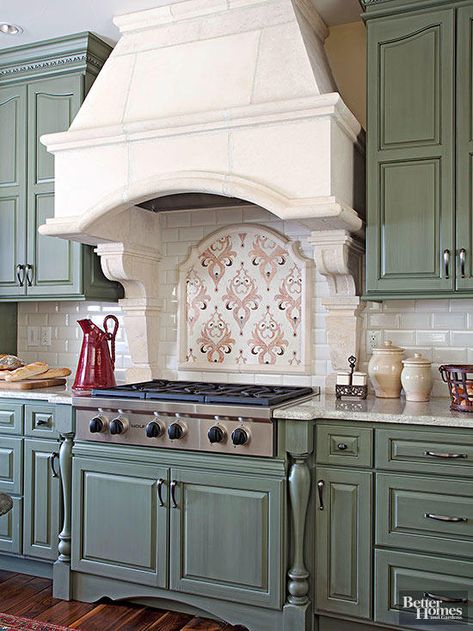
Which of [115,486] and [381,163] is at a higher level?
[381,163]

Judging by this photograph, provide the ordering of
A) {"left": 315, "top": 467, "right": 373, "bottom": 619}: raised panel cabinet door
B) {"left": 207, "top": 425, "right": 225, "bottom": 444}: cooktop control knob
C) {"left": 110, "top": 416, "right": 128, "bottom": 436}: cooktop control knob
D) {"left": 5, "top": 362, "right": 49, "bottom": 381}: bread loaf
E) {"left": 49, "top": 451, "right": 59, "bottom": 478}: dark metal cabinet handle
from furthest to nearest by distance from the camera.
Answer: {"left": 5, "top": 362, "right": 49, "bottom": 381}: bread loaf
{"left": 49, "top": 451, "right": 59, "bottom": 478}: dark metal cabinet handle
{"left": 110, "top": 416, "right": 128, "bottom": 436}: cooktop control knob
{"left": 207, "top": 425, "right": 225, "bottom": 444}: cooktop control knob
{"left": 315, "top": 467, "right": 373, "bottom": 619}: raised panel cabinet door

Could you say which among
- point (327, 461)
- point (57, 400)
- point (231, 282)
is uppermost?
point (231, 282)

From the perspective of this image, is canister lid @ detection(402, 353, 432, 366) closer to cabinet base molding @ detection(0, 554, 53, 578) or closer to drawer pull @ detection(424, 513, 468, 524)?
drawer pull @ detection(424, 513, 468, 524)

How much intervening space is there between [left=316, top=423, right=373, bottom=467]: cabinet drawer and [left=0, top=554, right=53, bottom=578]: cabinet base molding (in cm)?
163

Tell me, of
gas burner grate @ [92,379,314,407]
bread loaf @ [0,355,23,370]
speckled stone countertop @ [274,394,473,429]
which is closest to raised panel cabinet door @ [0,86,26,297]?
bread loaf @ [0,355,23,370]

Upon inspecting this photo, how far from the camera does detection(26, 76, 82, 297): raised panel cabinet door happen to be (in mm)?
3783

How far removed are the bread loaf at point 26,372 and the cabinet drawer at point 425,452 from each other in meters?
2.04

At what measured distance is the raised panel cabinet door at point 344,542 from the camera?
8.91 feet

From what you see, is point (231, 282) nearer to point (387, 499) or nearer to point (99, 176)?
point (99, 176)

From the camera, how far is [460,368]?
2.83 metres

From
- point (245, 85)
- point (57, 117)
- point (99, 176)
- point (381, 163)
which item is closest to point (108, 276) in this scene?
point (99, 176)

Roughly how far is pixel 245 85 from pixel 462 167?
107 cm

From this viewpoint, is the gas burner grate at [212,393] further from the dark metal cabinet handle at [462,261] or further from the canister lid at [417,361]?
the dark metal cabinet handle at [462,261]

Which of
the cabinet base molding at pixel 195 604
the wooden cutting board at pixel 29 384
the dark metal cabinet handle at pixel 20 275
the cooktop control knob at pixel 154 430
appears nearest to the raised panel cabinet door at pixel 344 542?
the cabinet base molding at pixel 195 604
